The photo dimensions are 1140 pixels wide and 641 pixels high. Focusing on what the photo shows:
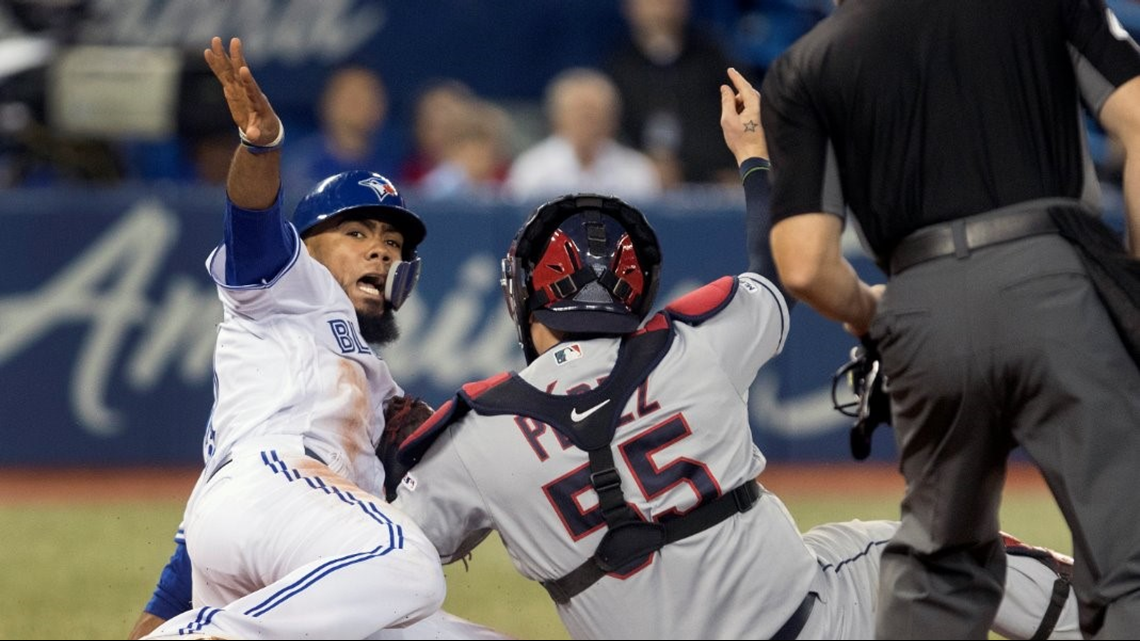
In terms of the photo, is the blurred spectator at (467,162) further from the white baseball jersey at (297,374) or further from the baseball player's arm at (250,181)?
the baseball player's arm at (250,181)

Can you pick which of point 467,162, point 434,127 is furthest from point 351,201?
point 434,127

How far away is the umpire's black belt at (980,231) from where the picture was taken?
4059mm

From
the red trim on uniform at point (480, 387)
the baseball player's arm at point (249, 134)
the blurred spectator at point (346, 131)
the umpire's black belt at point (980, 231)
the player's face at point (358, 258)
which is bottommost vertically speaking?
the red trim on uniform at point (480, 387)

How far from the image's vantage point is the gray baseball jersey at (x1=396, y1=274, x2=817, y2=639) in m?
4.19

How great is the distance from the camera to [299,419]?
492 centimetres

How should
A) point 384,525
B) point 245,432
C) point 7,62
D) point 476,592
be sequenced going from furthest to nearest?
point 7,62 → point 476,592 → point 245,432 → point 384,525

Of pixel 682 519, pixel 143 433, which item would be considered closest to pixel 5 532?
pixel 143 433

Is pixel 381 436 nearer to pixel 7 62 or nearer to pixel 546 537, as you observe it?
pixel 546 537

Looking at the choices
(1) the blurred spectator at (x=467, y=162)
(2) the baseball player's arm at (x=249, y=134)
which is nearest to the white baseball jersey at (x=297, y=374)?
(2) the baseball player's arm at (x=249, y=134)

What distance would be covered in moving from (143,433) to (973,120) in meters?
7.53

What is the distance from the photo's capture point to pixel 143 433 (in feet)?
34.5

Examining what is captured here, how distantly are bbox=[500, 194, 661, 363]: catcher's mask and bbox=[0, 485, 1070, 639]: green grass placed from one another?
6.94ft

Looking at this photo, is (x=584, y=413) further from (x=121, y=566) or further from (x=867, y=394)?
(x=121, y=566)

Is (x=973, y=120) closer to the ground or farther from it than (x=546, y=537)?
farther from it
